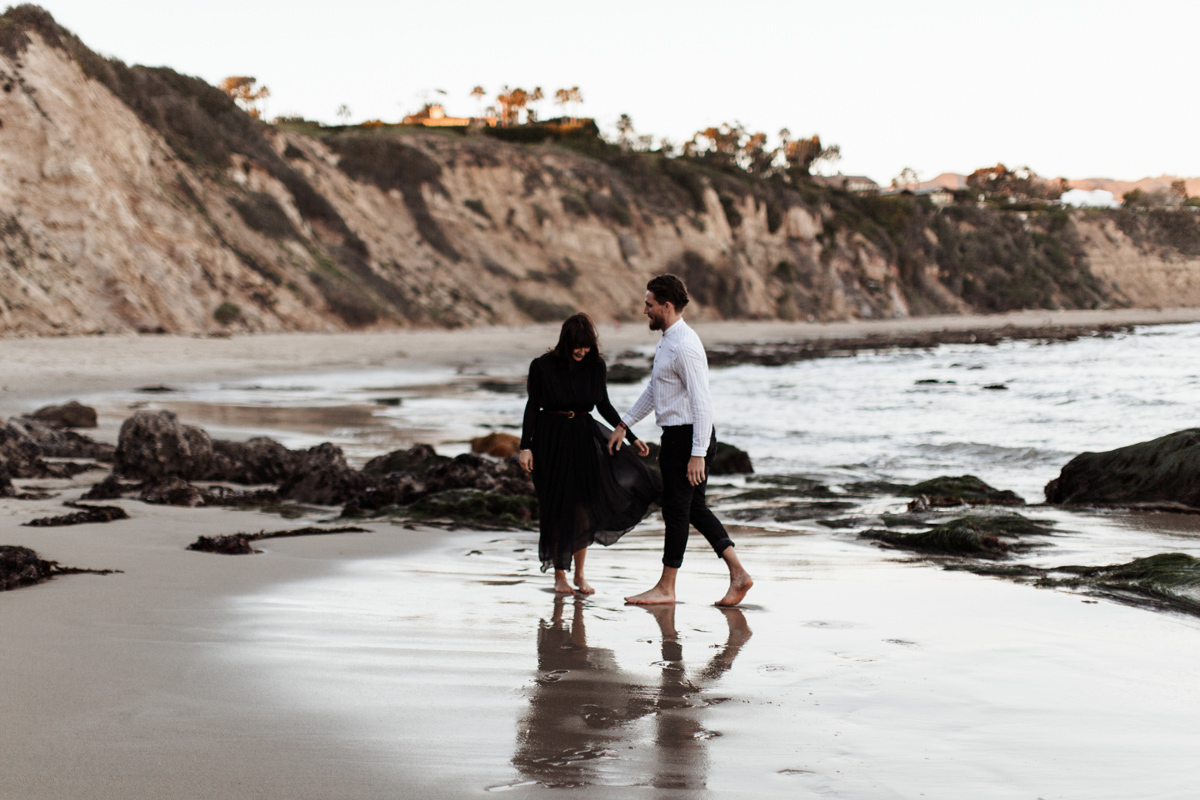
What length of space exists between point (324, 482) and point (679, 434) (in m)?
3.92

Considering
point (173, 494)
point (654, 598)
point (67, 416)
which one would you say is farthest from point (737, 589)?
point (67, 416)

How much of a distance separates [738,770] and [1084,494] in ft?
20.8

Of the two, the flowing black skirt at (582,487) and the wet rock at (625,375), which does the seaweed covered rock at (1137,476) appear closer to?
the flowing black skirt at (582,487)

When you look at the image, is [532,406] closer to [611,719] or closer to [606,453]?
[606,453]

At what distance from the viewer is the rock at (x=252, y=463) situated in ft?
28.4

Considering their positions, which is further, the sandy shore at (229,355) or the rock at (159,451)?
Answer: the sandy shore at (229,355)

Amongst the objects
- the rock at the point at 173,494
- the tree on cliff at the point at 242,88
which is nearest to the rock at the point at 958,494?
the rock at the point at 173,494

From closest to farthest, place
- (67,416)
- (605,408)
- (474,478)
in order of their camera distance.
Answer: (605,408) < (474,478) < (67,416)

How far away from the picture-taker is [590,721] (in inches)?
120

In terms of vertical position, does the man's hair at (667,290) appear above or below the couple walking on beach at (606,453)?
above

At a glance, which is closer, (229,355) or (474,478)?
(474,478)

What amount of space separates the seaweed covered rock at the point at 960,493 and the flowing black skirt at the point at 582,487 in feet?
11.7

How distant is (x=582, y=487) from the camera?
5.13 m

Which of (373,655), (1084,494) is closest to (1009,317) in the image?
(1084,494)
